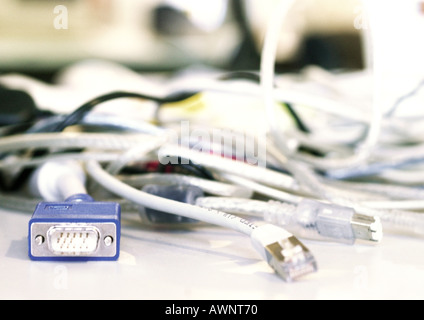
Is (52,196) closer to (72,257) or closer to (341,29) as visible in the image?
(72,257)

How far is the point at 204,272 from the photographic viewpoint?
28 cm

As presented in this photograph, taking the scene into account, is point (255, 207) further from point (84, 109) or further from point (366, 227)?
point (84, 109)

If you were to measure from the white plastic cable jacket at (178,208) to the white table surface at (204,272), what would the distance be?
0.02m

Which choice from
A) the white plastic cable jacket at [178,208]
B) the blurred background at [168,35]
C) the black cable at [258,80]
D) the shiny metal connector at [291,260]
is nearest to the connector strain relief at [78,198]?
the white plastic cable jacket at [178,208]

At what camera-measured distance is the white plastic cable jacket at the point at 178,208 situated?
29 centimetres

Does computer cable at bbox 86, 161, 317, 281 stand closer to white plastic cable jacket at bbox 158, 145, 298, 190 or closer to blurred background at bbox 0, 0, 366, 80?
white plastic cable jacket at bbox 158, 145, 298, 190

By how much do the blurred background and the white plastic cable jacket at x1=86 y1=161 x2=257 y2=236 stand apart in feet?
3.25

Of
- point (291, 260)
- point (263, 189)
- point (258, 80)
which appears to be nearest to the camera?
point (291, 260)

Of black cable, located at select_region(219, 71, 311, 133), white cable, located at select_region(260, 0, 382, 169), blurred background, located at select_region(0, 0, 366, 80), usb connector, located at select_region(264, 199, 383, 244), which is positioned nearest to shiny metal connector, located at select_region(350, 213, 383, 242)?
usb connector, located at select_region(264, 199, 383, 244)

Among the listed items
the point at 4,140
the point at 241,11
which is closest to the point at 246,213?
the point at 4,140

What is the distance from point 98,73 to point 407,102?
20.1 inches

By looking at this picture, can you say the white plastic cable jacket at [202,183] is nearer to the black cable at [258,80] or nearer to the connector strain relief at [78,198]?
the connector strain relief at [78,198]

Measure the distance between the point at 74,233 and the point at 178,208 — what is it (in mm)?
61

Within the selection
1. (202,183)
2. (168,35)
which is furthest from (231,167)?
(168,35)
